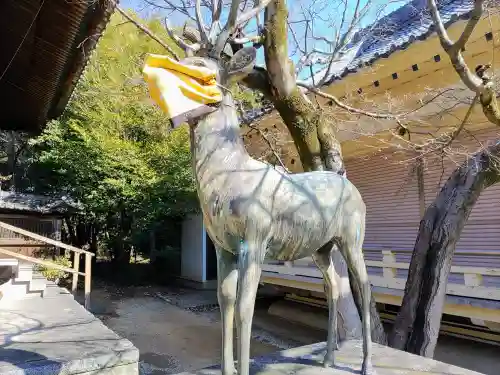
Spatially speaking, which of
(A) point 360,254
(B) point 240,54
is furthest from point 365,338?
(B) point 240,54

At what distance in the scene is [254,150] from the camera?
354 inches

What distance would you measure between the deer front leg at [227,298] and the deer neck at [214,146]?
0.47m

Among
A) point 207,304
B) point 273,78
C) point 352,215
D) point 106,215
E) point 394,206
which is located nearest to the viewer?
point 352,215

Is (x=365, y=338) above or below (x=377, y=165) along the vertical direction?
below

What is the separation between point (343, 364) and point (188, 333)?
25.7 feet

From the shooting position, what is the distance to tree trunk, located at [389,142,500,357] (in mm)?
4184

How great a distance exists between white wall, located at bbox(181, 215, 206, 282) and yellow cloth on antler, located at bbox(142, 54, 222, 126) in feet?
48.3

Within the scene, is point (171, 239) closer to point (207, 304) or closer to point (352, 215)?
point (207, 304)

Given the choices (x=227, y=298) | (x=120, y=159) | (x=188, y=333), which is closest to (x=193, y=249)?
(x=120, y=159)

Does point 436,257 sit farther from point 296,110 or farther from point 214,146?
point 214,146

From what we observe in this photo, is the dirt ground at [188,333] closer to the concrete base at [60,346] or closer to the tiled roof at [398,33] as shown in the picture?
the concrete base at [60,346]

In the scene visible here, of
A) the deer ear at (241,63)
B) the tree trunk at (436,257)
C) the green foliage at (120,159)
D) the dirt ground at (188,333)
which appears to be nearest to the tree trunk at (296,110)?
the tree trunk at (436,257)

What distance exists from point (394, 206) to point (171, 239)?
14.2 metres

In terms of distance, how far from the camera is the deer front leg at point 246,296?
2.03 m
